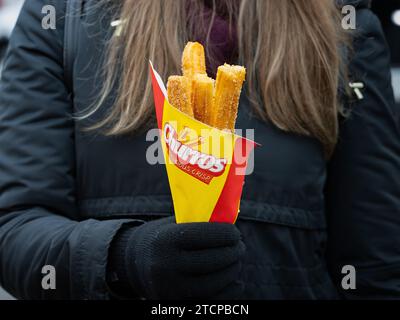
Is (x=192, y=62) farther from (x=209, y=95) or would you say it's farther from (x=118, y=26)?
(x=118, y=26)

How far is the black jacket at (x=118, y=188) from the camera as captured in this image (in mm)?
1523

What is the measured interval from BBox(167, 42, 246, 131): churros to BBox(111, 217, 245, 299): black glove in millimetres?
198

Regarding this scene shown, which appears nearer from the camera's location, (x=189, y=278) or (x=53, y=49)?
(x=189, y=278)

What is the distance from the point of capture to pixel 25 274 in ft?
4.93

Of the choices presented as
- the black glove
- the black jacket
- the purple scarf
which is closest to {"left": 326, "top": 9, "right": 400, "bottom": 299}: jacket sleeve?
the black jacket

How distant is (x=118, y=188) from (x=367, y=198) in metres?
0.64

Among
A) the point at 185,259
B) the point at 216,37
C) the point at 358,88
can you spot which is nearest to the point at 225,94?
the point at 185,259

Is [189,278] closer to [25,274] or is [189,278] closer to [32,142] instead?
[25,274]

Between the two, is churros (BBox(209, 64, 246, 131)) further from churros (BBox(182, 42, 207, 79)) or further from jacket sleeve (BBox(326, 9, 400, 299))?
jacket sleeve (BBox(326, 9, 400, 299))

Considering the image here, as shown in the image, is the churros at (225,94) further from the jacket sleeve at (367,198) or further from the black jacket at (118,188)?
the jacket sleeve at (367,198)

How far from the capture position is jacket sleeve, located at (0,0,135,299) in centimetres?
143

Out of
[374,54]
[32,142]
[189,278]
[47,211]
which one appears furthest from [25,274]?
[374,54]

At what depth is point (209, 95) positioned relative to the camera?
4.12 ft
